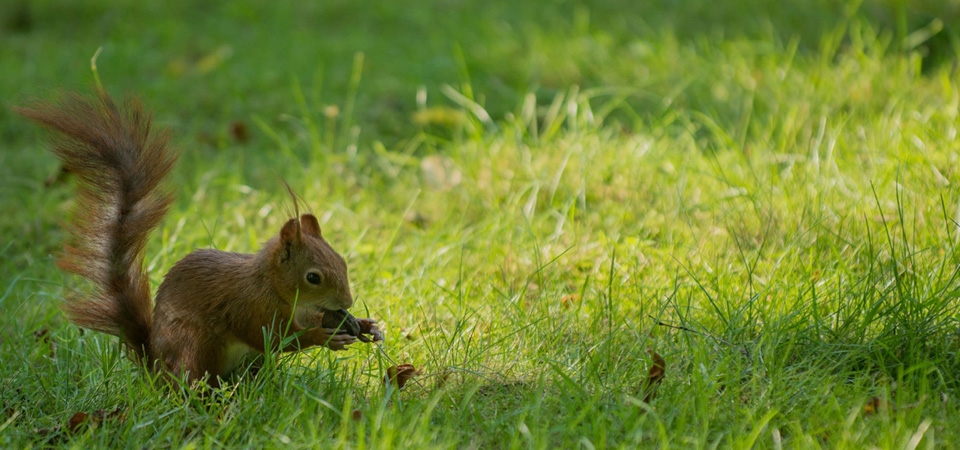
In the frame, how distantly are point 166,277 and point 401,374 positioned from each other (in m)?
0.58

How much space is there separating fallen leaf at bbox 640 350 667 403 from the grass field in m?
0.01

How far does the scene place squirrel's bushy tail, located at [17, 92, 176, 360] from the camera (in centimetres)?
216

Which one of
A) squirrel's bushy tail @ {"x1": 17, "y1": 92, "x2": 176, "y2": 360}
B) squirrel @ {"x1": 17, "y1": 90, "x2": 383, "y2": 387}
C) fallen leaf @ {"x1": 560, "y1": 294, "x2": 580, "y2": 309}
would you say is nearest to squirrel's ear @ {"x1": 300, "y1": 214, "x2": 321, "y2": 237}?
squirrel @ {"x1": 17, "y1": 90, "x2": 383, "y2": 387}

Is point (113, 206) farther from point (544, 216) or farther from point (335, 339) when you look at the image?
point (544, 216)

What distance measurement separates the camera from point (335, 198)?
354 cm

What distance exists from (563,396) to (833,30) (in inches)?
142

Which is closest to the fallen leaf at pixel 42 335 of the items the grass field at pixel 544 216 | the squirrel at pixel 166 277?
the grass field at pixel 544 216

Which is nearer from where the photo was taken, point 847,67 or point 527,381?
point 527,381

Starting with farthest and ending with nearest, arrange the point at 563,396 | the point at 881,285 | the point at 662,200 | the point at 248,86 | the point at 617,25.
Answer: the point at 617,25, the point at 248,86, the point at 662,200, the point at 881,285, the point at 563,396

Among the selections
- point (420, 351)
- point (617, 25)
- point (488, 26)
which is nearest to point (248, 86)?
point (488, 26)

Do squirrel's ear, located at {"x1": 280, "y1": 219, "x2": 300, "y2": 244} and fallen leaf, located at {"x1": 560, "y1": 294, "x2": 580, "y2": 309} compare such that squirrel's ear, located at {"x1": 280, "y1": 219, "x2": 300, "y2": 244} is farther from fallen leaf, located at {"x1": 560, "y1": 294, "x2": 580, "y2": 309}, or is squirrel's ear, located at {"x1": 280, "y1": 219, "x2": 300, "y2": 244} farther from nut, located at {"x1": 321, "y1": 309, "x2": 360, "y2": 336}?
fallen leaf, located at {"x1": 560, "y1": 294, "x2": 580, "y2": 309}

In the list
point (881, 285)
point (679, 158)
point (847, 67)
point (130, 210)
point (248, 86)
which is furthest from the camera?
point (248, 86)

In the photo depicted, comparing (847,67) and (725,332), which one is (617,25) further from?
(725,332)

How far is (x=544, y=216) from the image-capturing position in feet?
10.6
